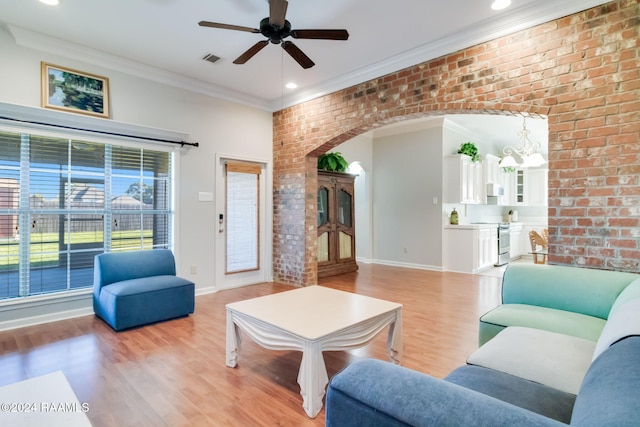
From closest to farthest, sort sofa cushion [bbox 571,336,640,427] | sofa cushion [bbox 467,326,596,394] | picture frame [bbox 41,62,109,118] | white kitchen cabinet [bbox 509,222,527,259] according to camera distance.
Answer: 1. sofa cushion [bbox 571,336,640,427]
2. sofa cushion [bbox 467,326,596,394]
3. picture frame [bbox 41,62,109,118]
4. white kitchen cabinet [bbox 509,222,527,259]

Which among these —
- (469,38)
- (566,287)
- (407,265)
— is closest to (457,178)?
(407,265)

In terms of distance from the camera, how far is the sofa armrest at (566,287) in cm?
216

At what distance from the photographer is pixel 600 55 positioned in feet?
8.49

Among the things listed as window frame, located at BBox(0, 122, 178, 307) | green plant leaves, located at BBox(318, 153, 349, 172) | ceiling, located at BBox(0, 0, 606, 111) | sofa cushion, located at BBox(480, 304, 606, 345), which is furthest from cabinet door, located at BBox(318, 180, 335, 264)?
sofa cushion, located at BBox(480, 304, 606, 345)

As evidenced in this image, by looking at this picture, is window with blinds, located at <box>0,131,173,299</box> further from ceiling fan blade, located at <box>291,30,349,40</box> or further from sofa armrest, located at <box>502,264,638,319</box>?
sofa armrest, located at <box>502,264,638,319</box>

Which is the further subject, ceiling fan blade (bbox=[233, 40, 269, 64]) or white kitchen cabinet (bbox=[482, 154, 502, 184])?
white kitchen cabinet (bbox=[482, 154, 502, 184])

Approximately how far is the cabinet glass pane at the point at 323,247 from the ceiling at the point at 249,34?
8.65ft

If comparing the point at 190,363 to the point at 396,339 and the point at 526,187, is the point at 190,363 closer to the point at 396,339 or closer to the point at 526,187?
the point at 396,339

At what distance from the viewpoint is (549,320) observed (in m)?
2.09

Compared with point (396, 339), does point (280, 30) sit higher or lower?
higher

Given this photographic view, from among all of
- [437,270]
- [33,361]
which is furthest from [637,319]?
[437,270]

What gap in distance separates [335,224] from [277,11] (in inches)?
158

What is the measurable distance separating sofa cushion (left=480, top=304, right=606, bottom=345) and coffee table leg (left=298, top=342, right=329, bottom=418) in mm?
1150

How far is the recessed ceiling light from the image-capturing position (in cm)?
278
